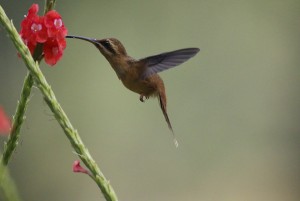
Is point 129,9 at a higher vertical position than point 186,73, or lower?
higher

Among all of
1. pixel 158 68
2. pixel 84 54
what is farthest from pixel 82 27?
pixel 158 68

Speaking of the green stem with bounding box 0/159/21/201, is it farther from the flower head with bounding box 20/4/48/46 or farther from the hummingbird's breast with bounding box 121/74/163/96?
the hummingbird's breast with bounding box 121/74/163/96

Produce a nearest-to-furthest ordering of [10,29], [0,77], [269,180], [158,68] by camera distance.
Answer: [10,29]
[158,68]
[0,77]
[269,180]

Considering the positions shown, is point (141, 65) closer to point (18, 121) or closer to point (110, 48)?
point (110, 48)

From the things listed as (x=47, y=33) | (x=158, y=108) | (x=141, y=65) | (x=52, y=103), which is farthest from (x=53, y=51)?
(x=158, y=108)

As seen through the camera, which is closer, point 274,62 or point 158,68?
point 158,68

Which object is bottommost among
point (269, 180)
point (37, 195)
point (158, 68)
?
point (269, 180)

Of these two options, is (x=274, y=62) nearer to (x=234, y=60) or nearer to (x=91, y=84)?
(x=234, y=60)
